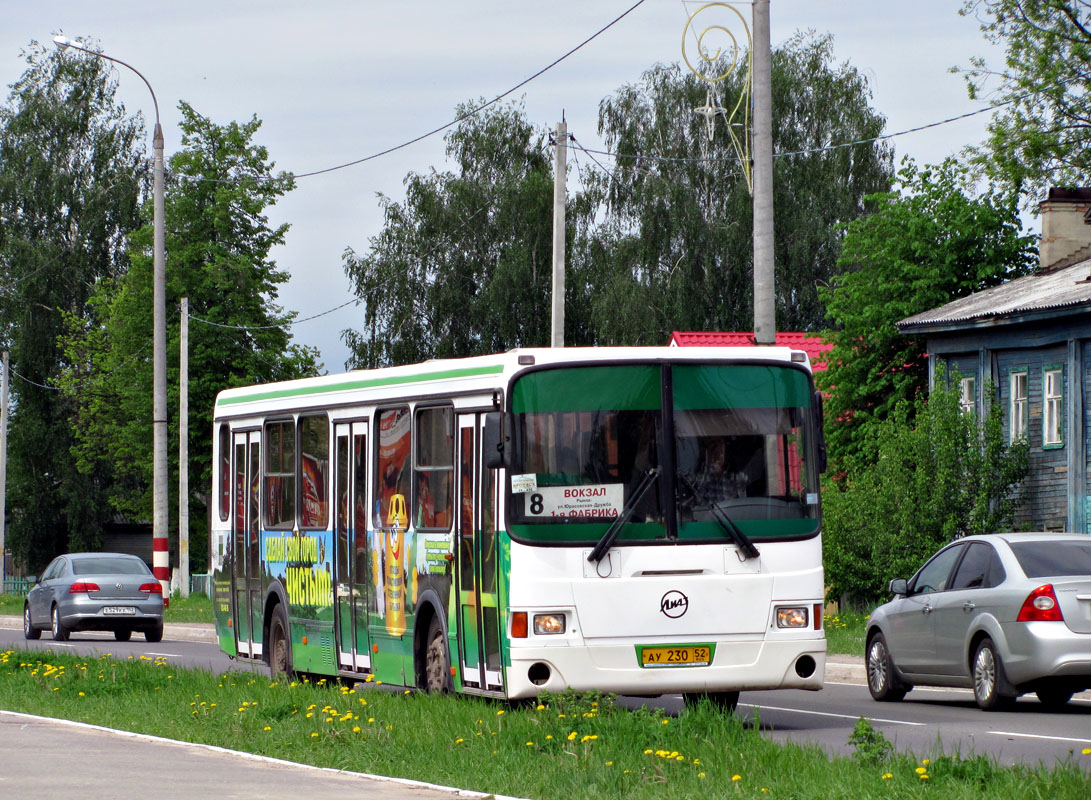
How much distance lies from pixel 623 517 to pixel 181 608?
3090cm

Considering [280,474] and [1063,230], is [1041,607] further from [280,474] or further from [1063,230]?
[1063,230]

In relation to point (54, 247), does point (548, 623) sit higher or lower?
lower

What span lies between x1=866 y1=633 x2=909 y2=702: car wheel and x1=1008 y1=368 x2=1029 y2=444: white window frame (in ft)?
69.2

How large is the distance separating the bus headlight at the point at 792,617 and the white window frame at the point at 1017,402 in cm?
2534

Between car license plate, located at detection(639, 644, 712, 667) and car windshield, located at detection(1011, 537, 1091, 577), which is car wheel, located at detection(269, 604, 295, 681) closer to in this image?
car license plate, located at detection(639, 644, 712, 667)

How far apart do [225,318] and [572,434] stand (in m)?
46.2

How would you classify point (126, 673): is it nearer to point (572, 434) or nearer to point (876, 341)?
point (572, 434)

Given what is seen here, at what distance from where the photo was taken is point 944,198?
145 ft

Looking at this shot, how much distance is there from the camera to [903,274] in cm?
4400

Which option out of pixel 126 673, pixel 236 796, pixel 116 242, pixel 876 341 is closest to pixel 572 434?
pixel 236 796

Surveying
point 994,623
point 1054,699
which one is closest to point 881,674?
point 1054,699

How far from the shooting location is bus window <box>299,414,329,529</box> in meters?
17.4

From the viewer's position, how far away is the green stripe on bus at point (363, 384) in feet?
47.4

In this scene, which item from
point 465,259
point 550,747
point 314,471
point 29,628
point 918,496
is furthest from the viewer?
point 465,259
